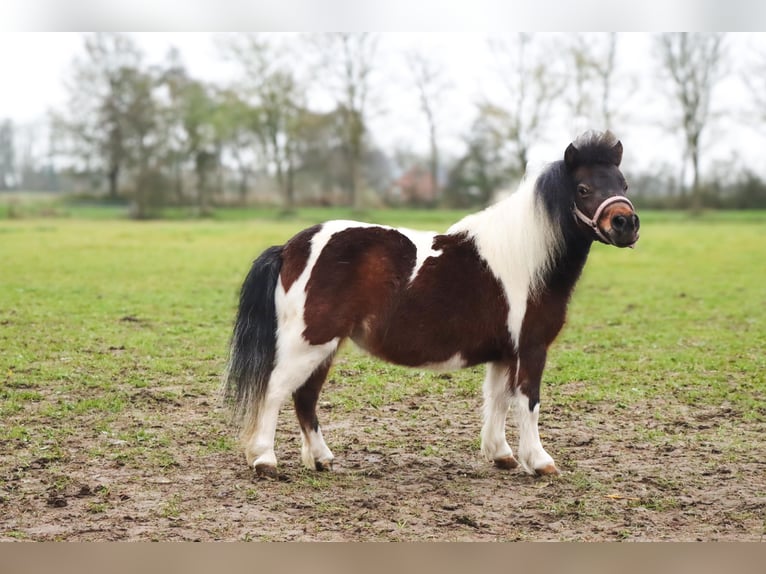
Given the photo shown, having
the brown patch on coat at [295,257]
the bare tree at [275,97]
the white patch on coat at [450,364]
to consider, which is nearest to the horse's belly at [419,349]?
the white patch on coat at [450,364]

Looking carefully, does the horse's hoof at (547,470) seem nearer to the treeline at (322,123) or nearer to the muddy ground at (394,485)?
the muddy ground at (394,485)

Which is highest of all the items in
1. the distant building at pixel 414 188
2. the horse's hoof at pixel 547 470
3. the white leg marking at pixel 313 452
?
the distant building at pixel 414 188

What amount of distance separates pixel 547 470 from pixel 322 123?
552 inches

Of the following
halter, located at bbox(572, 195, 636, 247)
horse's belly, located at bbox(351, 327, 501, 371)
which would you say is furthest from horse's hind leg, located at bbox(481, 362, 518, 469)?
halter, located at bbox(572, 195, 636, 247)

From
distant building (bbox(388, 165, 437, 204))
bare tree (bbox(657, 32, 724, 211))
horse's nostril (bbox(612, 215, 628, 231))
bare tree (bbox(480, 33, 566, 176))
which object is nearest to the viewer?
horse's nostril (bbox(612, 215, 628, 231))

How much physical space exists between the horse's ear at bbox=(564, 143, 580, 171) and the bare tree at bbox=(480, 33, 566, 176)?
35.8 ft

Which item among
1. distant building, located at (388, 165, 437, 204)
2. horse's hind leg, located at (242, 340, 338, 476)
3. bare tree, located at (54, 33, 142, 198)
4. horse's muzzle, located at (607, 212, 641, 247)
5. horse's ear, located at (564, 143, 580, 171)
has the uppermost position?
bare tree, located at (54, 33, 142, 198)

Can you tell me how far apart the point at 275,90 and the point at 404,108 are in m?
2.69

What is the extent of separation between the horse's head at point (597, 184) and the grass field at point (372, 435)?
1.02 meters

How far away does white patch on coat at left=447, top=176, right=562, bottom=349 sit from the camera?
3.34 m

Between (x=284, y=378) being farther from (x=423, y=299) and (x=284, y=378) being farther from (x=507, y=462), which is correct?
(x=507, y=462)

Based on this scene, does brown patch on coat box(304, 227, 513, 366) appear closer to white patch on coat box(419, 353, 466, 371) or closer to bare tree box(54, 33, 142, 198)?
white patch on coat box(419, 353, 466, 371)

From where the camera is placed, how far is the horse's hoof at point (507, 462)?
351 cm

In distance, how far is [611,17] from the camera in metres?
5.32
